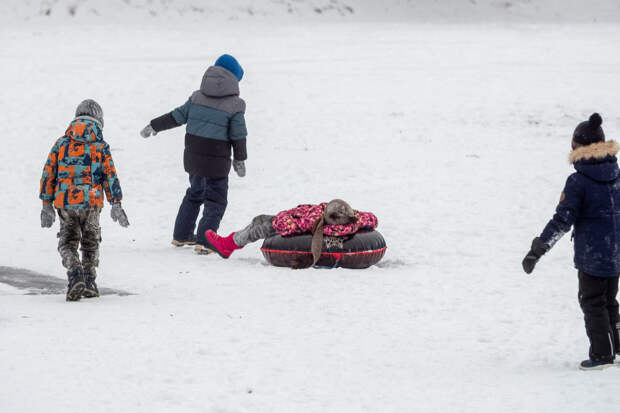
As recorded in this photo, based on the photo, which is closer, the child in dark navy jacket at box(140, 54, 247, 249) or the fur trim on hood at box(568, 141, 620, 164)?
the fur trim on hood at box(568, 141, 620, 164)

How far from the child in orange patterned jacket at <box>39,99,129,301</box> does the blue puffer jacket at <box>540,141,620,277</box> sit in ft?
12.6

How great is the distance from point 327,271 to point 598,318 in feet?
11.4

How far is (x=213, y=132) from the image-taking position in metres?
9.07

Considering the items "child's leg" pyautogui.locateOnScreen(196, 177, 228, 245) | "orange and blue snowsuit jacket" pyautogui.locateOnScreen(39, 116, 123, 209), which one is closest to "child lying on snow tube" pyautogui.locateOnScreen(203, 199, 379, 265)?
"child's leg" pyautogui.locateOnScreen(196, 177, 228, 245)

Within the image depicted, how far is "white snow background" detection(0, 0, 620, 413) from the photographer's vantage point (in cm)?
515

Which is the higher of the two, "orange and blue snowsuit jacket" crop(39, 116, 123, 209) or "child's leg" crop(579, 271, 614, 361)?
"orange and blue snowsuit jacket" crop(39, 116, 123, 209)

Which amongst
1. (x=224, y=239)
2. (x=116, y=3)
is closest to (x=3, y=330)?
(x=224, y=239)

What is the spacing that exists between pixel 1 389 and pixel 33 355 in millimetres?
604

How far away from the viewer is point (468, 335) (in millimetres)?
→ 6539

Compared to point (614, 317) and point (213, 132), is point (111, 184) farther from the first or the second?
point (614, 317)

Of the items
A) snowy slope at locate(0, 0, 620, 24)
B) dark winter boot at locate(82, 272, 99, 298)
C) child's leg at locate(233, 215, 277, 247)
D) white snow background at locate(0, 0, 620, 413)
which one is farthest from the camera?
snowy slope at locate(0, 0, 620, 24)

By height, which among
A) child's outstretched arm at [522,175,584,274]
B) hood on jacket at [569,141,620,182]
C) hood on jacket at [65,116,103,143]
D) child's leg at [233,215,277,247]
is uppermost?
hood on jacket at [65,116,103,143]

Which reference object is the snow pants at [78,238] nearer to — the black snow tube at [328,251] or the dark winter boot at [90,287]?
the dark winter boot at [90,287]

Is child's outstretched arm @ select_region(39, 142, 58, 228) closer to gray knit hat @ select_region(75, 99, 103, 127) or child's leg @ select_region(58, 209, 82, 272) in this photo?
child's leg @ select_region(58, 209, 82, 272)
